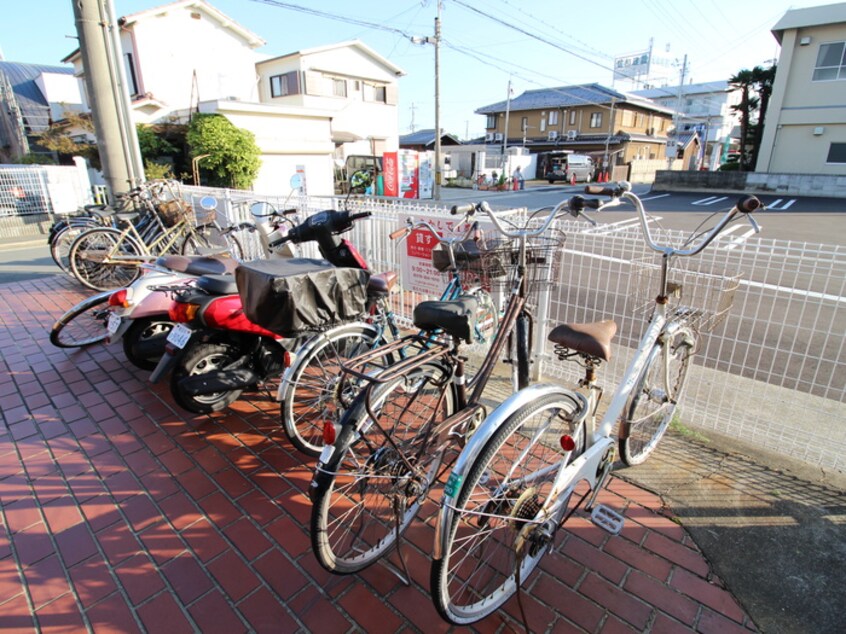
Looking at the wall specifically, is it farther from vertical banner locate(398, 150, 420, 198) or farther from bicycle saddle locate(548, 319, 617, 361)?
bicycle saddle locate(548, 319, 617, 361)

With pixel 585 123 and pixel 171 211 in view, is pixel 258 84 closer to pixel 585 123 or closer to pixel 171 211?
pixel 171 211

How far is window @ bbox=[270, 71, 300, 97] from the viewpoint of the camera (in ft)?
71.9

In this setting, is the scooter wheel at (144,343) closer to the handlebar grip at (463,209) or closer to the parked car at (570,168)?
the handlebar grip at (463,209)

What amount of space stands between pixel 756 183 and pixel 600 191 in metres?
24.0

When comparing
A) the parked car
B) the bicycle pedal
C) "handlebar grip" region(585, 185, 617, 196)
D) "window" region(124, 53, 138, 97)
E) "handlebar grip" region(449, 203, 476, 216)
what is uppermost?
"window" region(124, 53, 138, 97)

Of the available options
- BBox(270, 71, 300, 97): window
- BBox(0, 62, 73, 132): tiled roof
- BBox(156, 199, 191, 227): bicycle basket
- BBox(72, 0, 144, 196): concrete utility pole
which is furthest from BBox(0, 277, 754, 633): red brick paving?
BBox(0, 62, 73, 132): tiled roof

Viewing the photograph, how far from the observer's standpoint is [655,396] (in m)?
2.45

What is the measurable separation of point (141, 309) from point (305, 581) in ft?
7.88

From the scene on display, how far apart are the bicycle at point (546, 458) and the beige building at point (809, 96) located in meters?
24.0

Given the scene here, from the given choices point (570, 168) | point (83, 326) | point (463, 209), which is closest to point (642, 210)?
point (463, 209)

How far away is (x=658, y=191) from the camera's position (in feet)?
76.6

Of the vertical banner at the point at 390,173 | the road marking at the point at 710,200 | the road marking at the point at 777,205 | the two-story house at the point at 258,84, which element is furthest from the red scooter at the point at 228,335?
the road marking at the point at 710,200

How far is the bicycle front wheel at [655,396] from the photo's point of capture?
7.56 ft

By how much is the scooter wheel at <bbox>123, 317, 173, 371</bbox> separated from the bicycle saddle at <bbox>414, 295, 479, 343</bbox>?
94.4 inches
